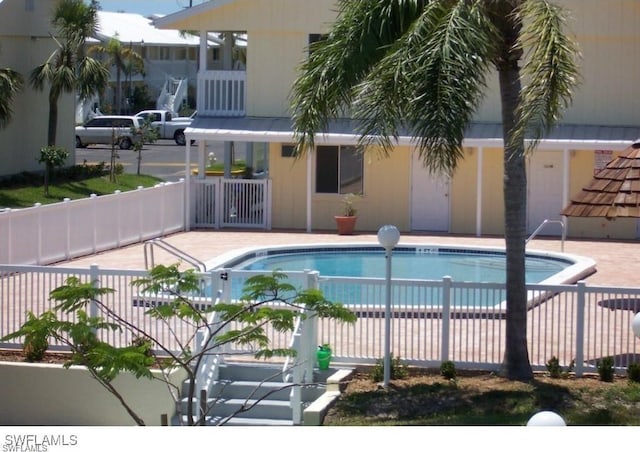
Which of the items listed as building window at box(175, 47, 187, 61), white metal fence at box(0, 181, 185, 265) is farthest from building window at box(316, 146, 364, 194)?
building window at box(175, 47, 187, 61)

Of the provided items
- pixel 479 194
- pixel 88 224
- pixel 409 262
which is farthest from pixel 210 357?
pixel 479 194

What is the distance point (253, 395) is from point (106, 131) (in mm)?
40513

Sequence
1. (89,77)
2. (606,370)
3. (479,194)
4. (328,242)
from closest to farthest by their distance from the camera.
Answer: (606,370)
(328,242)
(479,194)
(89,77)

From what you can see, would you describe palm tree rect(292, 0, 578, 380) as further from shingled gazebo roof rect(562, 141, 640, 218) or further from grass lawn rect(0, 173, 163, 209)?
grass lawn rect(0, 173, 163, 209)

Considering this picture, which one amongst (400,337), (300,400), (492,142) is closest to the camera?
(300,400)

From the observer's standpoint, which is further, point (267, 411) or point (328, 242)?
point (328, 242)

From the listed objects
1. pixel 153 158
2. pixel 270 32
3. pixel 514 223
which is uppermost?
pixel 270 32

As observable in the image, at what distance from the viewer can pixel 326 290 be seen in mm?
14719

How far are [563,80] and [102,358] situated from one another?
526 centimetres

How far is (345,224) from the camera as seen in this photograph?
2694cm

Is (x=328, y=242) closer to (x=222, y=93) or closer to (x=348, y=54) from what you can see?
(x=222, y=93)

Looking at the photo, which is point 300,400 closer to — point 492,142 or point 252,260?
point 252,260

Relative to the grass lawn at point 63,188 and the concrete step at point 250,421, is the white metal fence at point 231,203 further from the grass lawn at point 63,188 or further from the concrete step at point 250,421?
the concrete step at point 250,421

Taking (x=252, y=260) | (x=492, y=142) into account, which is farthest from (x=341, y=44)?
(x=492, y=142)
